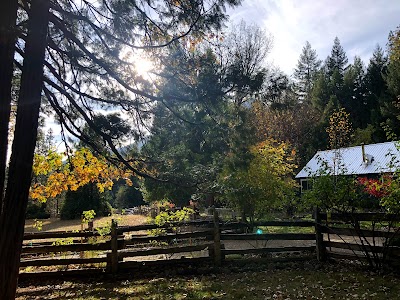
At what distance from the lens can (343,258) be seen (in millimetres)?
7559

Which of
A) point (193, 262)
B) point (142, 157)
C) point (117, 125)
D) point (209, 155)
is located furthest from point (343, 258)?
point (117, 125)

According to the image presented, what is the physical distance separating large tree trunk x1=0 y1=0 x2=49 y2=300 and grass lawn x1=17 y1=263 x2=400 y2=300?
2.23m

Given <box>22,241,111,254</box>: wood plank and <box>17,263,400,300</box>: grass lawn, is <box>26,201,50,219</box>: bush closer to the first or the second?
<box>22,241,111,254</box>: wood plank

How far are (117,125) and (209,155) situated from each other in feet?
6.12

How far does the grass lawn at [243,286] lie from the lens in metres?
5.79

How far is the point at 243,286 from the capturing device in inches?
251

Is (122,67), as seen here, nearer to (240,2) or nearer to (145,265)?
(240,2)

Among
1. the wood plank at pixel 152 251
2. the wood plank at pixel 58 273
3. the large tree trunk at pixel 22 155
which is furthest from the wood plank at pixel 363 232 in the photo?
the large tree trunk at pixel 22 155

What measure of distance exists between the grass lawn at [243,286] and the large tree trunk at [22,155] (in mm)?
2232

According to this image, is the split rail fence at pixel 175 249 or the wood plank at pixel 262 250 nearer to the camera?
the split rail fence at pixel 175 249

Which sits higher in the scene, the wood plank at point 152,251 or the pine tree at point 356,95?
the pine tree at point 356,95

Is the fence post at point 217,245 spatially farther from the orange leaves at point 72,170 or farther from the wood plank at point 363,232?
the wood plank at point 363,232

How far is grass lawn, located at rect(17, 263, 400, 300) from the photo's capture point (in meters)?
5.79

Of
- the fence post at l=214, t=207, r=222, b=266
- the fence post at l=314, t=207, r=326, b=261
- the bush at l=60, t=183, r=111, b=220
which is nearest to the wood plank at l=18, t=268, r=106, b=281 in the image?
the fence post at l=214, t=207, r=222, b=266
